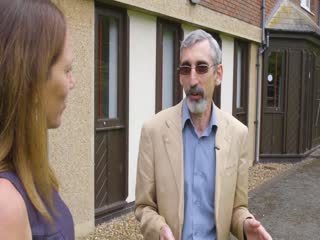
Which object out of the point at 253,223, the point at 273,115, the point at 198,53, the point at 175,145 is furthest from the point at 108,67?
the point at 273,115

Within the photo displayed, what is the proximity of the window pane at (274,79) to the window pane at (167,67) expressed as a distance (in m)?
4.66

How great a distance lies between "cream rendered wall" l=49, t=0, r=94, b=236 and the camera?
16.8ft

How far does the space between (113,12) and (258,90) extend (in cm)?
633

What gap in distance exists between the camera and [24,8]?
4.09 ft

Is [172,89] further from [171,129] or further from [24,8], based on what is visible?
[24,8]

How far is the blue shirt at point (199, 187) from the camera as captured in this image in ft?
7.59

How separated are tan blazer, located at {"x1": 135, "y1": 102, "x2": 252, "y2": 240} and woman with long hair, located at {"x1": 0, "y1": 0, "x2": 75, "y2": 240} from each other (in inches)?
41.8

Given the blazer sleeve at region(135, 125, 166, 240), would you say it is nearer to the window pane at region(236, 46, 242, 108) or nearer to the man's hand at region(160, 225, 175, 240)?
the man's hand at region(160, 225, 175, 240)

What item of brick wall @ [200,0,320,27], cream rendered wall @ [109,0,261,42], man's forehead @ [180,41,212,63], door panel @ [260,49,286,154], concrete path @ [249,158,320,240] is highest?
brick wall @ [200,0,320,27]

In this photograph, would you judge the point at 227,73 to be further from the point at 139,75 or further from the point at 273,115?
the point at 139,75

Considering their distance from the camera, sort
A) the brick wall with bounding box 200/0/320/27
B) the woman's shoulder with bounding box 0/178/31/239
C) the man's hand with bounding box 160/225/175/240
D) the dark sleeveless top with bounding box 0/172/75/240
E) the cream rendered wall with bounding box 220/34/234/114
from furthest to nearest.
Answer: the cream rendered wall with bounding box 220/34/234/114 < the brick wall with bounding box 200/0/320/27 < the man's hand with bounding box 160/225/175/240 < the dark sleeveless top with bounding box 0/172/75/240 < the woman's shoulder with bounding box 0/178/31/239

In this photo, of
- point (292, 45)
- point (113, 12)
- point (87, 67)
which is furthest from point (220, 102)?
point (87, 67)

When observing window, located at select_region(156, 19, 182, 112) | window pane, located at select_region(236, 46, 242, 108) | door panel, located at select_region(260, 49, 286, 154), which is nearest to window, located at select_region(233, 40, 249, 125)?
window pane, located at select_region(236, 46, 242, 108)

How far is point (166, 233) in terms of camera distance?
211 centimetres
